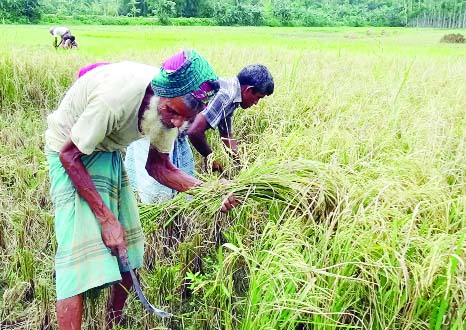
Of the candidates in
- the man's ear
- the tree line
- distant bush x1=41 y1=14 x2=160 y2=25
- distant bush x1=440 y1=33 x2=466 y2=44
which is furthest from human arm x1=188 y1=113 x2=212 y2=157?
the tree line

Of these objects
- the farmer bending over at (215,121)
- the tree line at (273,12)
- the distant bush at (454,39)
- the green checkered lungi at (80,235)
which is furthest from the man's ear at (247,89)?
the tree line at (273,12)

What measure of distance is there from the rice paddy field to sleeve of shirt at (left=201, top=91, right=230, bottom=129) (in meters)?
0.27

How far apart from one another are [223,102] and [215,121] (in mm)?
112

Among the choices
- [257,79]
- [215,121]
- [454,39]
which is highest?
[257,79]

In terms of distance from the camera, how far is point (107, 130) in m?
1.95

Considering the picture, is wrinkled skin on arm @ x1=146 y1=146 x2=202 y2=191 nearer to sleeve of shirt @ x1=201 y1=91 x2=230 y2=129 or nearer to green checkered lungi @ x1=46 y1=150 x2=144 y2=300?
green checkered lungi @ x1=46 y1=150 x2=144 y2=300

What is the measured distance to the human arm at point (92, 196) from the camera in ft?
6.53

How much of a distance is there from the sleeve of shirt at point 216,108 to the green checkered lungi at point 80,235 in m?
0.83

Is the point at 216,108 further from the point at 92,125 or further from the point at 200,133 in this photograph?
the point at 92,125

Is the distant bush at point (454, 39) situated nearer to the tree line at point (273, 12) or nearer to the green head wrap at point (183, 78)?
the tree line at point (273, 12)

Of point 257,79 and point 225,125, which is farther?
point 225,125

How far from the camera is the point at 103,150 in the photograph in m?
2.13

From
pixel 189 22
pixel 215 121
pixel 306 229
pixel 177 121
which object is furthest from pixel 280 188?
pixel 189 22

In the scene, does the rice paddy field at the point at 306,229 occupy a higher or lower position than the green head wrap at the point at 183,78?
lower
